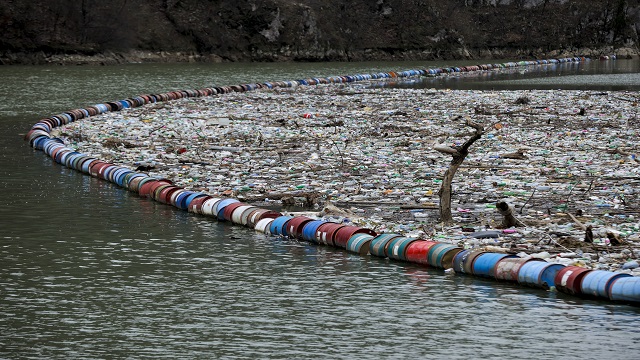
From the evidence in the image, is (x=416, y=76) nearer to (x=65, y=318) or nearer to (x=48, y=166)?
(x=48, y=166)

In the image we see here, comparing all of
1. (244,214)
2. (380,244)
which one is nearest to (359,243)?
(380,244)

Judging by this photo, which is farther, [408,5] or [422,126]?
[408,5]

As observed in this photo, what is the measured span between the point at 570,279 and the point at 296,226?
11.4ft

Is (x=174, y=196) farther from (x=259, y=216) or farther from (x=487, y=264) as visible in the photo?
(x=487, y=264)

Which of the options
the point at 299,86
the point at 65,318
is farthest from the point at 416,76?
the point at 65,318

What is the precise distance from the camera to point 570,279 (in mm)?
8672

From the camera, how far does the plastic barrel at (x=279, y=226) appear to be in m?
11.3

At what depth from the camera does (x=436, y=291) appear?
9.01 meters

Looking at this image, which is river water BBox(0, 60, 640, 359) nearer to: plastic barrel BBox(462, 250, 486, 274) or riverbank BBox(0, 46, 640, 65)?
plastic barrel BBox(462, 250, 486, 274)

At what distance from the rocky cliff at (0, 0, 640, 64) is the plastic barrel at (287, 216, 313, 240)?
40695 millimetres

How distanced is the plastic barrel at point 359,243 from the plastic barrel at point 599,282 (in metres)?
2.51

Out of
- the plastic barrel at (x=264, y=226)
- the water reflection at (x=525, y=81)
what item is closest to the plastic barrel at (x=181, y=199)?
the plastic barrel at (x=264, y=226)

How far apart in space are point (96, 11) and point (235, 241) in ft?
150

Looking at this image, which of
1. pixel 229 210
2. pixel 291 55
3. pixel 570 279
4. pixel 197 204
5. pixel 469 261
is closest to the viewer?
pixel 570 279
